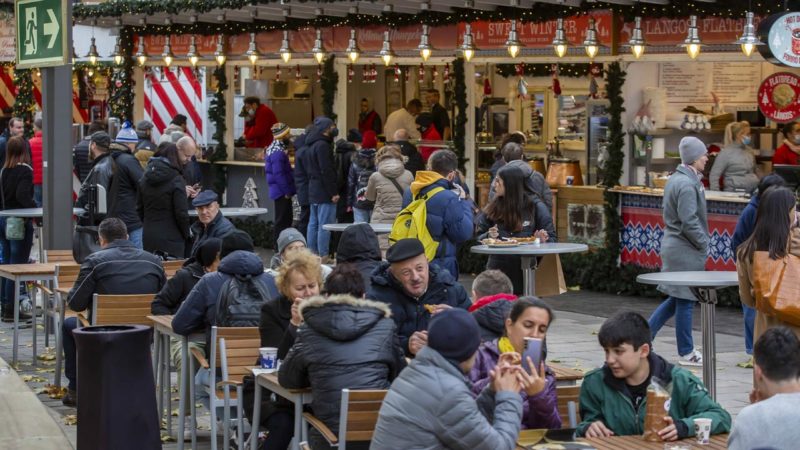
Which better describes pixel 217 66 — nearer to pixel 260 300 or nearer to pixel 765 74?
pixel 765 74

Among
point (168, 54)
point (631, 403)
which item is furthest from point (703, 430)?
point (168, 54)

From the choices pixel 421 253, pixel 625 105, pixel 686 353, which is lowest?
pixel 686 353

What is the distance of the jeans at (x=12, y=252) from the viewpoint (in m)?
15.1

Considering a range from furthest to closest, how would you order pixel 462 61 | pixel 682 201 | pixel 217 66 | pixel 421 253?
1. pixel 217 66
2. pixel 462 61
3. pixel 682 201
4. pixel 421 253

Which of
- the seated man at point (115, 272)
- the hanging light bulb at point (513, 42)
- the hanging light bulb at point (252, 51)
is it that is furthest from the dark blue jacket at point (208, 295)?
the hanging light bulb at point (252, 51)

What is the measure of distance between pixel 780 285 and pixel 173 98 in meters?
18.7

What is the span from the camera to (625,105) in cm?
1642

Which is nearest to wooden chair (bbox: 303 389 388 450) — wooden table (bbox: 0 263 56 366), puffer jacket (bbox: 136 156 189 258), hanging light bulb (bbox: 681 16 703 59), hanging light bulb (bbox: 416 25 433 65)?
wooden table (bbox: 0 263 56 366)

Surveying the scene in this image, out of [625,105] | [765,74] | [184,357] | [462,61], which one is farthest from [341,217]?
[184,357]

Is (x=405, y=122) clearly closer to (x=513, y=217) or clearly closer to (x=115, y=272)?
(x=513, y=217)

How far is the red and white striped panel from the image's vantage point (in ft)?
86.1

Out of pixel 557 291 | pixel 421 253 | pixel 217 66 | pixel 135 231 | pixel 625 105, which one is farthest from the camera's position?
pixel 217 66

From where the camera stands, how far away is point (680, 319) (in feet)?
38.8

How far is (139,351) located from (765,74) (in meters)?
12.8
